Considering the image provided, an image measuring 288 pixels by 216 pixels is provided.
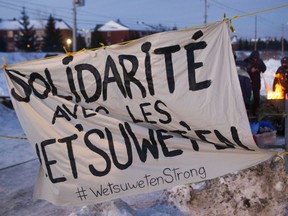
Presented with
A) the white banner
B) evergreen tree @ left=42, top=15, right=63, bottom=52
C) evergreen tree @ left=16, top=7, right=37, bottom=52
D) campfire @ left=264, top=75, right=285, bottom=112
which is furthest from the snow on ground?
evergreen tree @ left=16, top=7, right=37, bottom=52

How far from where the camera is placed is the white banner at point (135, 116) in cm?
343

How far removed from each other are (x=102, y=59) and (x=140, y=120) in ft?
2.27

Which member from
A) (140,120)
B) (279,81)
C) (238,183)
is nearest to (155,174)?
(140,120)

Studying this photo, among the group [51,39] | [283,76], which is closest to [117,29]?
[51,39]

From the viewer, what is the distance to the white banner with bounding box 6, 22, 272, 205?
3.43 meters

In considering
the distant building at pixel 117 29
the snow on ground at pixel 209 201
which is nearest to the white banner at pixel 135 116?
the snow on ground at pixel 209 201

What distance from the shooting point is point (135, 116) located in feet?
12.0

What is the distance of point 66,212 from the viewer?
16.3 ft

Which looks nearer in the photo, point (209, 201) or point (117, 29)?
point (209, 201)

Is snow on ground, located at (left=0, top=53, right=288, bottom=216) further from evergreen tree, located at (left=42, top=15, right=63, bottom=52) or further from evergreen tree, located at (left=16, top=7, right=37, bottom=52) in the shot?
evergreen tree, located at (left=16, top=7, right=37, bottom=52)

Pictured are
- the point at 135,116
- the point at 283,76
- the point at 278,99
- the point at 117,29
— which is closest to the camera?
the point at 135,116

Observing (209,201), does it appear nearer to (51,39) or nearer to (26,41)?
(51,39)

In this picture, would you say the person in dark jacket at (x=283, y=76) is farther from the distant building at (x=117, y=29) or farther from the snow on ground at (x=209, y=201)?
the distant building at (x=117, y=29)

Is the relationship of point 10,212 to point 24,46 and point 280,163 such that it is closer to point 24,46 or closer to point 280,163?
point 280,163
